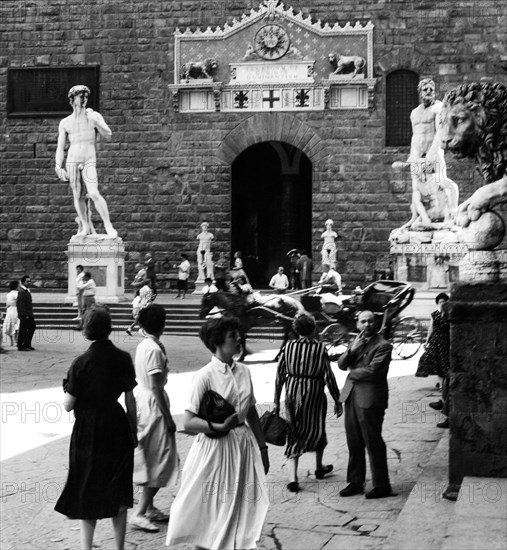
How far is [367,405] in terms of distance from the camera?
6.42 metres

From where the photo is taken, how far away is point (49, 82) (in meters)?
24.7

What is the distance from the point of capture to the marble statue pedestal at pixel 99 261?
19234mm

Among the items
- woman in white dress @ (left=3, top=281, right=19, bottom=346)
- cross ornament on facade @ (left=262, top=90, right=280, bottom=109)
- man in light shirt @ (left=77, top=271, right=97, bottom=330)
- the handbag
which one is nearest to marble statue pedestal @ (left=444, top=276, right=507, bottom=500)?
the handbag

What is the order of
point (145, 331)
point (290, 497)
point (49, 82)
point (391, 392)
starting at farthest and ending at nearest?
point (49, 82), point (391, 392), point (290, 497), point (145, 331)

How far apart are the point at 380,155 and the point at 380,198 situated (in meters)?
1.10

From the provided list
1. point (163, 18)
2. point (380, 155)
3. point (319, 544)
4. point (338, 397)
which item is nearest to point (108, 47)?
point (163, 18)

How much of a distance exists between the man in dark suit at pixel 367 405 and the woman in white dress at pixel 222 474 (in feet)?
6.12

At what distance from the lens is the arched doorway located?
27.2 m

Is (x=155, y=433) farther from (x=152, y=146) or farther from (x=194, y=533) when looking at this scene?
(x=152, y=146)

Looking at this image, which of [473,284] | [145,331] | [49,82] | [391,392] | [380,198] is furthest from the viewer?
[49,82]

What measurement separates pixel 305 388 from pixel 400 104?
1754 centimetres

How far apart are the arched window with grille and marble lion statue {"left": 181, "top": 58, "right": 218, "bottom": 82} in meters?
4.52

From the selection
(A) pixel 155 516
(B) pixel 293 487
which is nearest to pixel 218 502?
(A) pixel 155 516

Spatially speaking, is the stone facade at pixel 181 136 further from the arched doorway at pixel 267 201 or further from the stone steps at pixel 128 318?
the stone steps at pixel 128 318
